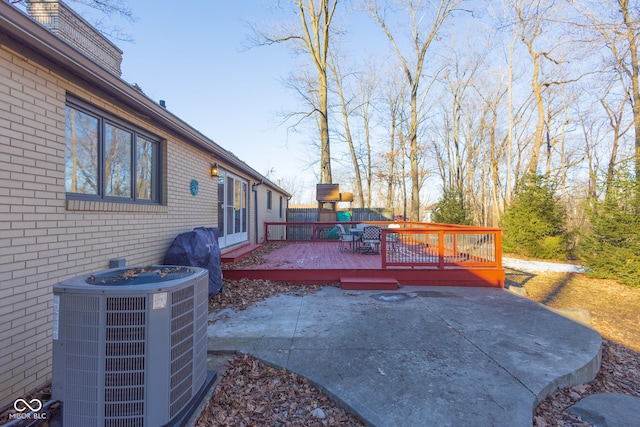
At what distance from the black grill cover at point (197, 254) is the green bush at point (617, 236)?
9.97 m

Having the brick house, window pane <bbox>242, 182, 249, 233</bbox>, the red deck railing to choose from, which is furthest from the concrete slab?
window pane <bbox>242, 182, 249, 233</bbox>

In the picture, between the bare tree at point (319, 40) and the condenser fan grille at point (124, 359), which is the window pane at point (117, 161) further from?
the bare tree at point (319, 40)

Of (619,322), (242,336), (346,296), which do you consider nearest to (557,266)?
(619,322)

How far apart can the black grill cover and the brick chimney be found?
2563 mm

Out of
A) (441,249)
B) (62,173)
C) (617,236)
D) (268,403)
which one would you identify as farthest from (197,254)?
(617,236)

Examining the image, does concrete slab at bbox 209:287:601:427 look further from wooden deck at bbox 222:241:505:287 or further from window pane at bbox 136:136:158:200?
window pane at bbox 136:136:158:200

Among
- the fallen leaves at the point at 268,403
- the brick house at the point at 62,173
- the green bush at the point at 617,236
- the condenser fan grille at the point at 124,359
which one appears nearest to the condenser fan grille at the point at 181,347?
the condenser fan grille at the point at 124,359

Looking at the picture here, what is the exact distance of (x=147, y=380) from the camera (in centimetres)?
183

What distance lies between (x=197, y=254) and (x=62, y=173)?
229cm

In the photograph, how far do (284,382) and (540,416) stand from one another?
2102mm

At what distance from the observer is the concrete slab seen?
2.39m

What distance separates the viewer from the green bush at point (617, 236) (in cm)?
789

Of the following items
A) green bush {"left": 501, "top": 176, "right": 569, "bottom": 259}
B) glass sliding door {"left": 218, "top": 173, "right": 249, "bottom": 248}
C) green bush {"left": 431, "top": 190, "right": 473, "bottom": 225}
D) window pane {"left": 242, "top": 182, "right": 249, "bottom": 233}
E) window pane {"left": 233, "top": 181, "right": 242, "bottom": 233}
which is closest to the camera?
glass sliding door {"left": 218, "top": 173, "right": 249, "bottom": 248}

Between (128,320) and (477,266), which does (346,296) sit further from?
(128,320)
